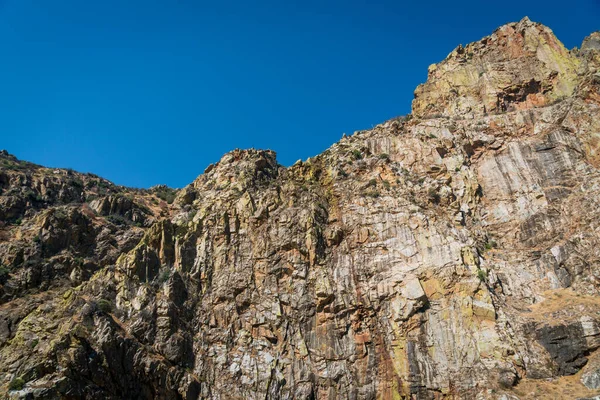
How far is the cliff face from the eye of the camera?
26750 millimetres

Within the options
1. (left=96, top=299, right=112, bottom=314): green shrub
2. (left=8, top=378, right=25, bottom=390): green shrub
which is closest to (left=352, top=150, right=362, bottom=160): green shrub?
(left=96, top=299, right=112, bottom=314): green shrub

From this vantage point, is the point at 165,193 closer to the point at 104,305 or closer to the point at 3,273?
the point at 3,273

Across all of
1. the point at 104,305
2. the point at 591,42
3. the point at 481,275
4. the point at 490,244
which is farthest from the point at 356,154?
the point at 591,42

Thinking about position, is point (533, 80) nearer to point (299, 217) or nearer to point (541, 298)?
point (541, 298)

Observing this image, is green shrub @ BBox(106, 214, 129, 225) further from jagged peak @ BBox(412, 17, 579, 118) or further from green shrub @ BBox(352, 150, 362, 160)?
jagged peak @ BBox(412, 17, 579, 118)

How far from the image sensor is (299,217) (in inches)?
1409

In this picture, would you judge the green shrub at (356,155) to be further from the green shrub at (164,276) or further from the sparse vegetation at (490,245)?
the green shrub at (164,276)

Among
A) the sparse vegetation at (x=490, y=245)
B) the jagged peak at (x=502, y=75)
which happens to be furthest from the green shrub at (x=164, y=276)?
the jagged peak at (x=502, y=75)

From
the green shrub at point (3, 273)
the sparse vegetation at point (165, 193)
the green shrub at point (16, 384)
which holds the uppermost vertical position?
the sparse vegetation at point (165, 193)

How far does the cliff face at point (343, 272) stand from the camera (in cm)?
2675

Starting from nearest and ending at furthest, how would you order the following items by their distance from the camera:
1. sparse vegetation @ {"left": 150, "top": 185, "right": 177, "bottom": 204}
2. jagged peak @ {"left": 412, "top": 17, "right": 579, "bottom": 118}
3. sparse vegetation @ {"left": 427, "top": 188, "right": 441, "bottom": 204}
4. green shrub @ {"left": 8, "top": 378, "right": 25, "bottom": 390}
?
green shrub @ {"left": 8, "top": 378, "right": 25, "bottom": 390}, sparse vegetation @ {"left": 427, "top": 188, "right": 441, "bottom": 204}, jagged peak @ {"left": 412, "top": 17, "right": 579, "bottom": 118}, sparse vegetation @ {"left": 150, "top": 185, "right": 177, "bottom": 204}

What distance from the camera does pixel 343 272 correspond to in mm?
32844

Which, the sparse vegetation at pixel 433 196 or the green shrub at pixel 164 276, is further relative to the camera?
the sparse vegetation at pixel 433 196

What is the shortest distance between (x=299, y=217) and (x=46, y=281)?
18516 mm
